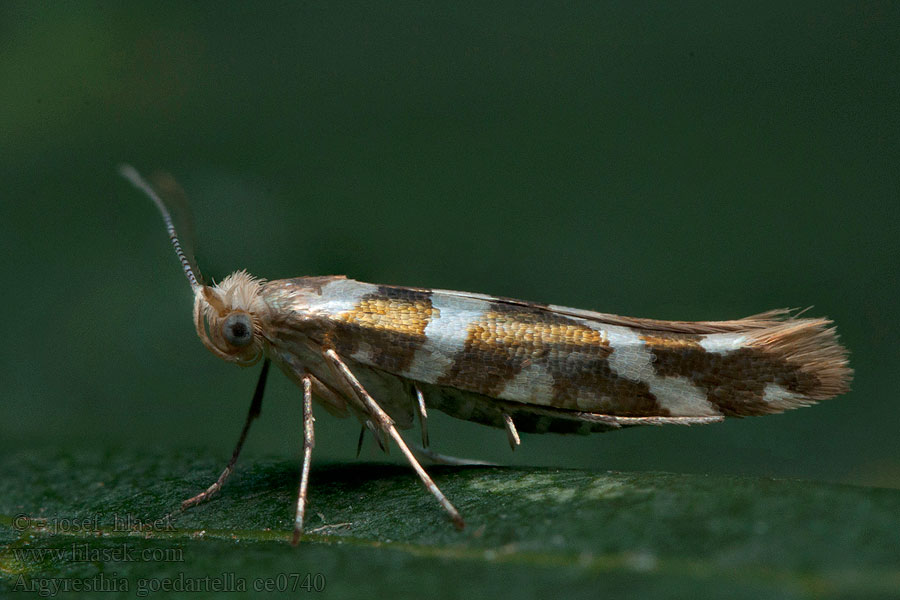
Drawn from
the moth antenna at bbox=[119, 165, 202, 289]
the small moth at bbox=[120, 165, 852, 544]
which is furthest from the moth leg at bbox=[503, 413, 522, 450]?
the moth antenna at bbox=[119, 165, 202, 289]

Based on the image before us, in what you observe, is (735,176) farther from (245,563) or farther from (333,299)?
(245,563)

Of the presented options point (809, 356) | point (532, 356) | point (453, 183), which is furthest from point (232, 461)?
point (809, 356)

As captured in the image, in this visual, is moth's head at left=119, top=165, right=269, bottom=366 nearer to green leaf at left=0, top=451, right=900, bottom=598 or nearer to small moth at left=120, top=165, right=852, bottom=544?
small moth at left=120, top=165, right=852, bottom=544

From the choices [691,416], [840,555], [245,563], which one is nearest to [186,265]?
[245,563]

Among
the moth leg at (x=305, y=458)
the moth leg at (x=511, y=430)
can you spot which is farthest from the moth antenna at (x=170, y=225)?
the moth leg at (x=511, y=430)

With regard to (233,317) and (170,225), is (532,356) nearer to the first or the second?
(233,317)

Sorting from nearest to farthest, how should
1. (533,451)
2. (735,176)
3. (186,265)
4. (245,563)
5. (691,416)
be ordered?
(245,563) < (691,416) < (186,265) < (533,451) < (735,176)
